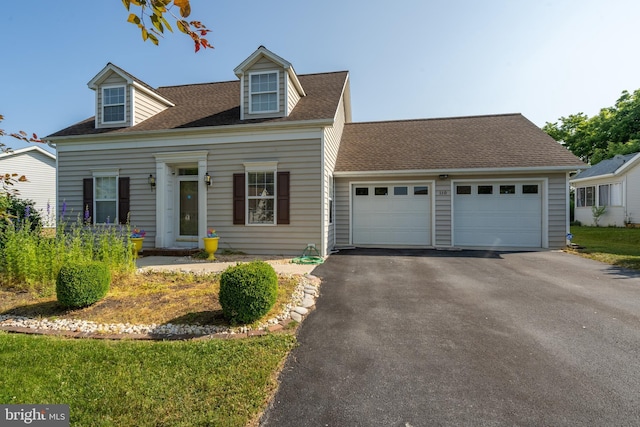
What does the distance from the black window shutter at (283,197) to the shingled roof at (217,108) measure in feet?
5.46

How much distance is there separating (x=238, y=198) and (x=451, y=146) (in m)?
8.02

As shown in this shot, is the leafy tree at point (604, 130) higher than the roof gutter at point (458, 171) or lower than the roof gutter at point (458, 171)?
higher

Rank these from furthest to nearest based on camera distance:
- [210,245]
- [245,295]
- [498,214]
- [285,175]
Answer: [498,214]
[285,175]
[210,245]
[245,295]

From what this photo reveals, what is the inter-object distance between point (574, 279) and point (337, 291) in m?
5.03

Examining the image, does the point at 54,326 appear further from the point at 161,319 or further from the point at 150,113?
the point at 150,113

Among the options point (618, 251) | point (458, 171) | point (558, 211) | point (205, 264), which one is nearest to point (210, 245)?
point (205, 264)

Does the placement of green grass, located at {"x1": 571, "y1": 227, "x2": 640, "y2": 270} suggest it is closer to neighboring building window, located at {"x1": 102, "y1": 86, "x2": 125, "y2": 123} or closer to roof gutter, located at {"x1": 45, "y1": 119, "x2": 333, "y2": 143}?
roof gutter, located at {"x1": 45, "y1": 119, "x2": 333, "y2": 143}

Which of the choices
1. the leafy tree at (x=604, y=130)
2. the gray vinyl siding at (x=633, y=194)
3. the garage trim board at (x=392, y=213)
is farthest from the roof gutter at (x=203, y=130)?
the leafy tree at (x=604, y=130)

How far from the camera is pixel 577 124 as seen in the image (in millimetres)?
28844

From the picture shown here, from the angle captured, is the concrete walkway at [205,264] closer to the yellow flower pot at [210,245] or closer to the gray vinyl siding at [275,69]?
the yellow flower pot at [210,245]

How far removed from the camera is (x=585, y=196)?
19.4 m

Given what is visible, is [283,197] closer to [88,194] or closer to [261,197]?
[261,197]

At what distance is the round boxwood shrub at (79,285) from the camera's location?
4.14 meters

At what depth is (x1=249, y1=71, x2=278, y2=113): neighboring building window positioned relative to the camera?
892 centimetres
